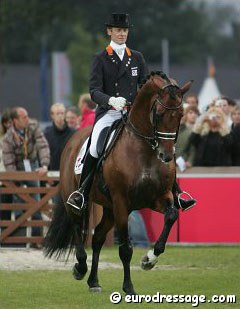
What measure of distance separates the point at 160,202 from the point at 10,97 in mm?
83172

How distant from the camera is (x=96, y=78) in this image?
1286 cm

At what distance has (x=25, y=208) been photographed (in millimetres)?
18344

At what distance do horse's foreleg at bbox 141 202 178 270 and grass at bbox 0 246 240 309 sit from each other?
21.5 inches

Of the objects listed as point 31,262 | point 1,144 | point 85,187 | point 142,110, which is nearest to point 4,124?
point 1,144

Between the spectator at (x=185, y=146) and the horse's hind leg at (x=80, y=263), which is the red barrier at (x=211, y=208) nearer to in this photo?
the spectator at (x=185, y=146)

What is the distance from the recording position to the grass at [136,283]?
11672 millimetres

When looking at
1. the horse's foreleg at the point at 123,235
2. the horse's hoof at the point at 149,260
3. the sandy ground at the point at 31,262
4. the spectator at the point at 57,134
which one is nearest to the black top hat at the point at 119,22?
the horse's foreleg at the point at 123,235

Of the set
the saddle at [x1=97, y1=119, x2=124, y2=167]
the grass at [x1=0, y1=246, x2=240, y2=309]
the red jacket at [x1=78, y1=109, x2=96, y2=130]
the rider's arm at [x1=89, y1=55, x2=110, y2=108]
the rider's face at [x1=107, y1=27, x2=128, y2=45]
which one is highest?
the rider's face at [x1=107, y1=27, x2=128, y2=45]

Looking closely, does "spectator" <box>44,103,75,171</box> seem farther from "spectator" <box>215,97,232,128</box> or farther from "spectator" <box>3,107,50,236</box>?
"spectator" <box>215,97,232,128</box>

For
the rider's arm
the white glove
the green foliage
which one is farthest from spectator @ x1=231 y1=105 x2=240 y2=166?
the green foliage

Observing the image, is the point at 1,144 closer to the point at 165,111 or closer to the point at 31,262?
the point at 31,262

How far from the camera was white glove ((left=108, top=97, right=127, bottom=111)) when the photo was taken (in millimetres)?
Result: 12289

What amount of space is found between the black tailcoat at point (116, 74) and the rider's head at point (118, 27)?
141mm

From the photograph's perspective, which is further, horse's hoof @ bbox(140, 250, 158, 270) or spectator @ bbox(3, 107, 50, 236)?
spectator @ bbox(3, 107, 50, 236)
